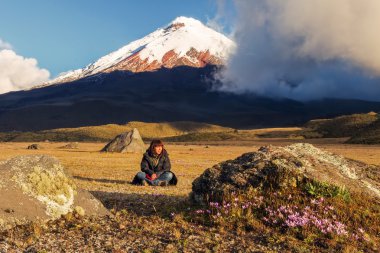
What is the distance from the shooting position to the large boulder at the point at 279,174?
465 inches

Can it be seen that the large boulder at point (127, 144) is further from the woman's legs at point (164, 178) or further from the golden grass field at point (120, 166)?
the woman's legs at point (164, 178)

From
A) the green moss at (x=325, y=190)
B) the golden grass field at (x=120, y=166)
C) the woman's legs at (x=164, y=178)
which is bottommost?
the golden grass field at (x=120, y=166)

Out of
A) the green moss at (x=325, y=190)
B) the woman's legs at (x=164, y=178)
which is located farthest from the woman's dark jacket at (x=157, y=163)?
the green moss at (x=325, y=190)

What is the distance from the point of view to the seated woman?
850 inches

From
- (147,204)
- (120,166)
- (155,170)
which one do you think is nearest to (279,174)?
(147,204)

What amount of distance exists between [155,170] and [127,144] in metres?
45.0

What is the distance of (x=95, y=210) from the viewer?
12.1 m

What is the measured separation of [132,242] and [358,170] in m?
7.54

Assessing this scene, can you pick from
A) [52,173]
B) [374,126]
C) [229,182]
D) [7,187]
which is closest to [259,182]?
[229,182]

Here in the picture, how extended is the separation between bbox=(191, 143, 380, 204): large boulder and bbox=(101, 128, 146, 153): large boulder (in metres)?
53.6

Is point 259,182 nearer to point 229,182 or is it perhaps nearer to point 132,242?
point 229,182

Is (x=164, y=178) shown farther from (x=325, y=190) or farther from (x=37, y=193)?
(x=325, y=190)

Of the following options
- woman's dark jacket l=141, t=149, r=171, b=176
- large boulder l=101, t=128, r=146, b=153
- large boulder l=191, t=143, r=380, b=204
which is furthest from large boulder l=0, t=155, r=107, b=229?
large boulder l=101, t=128, r=146, b=153

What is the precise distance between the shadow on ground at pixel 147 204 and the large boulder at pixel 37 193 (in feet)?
3.60
